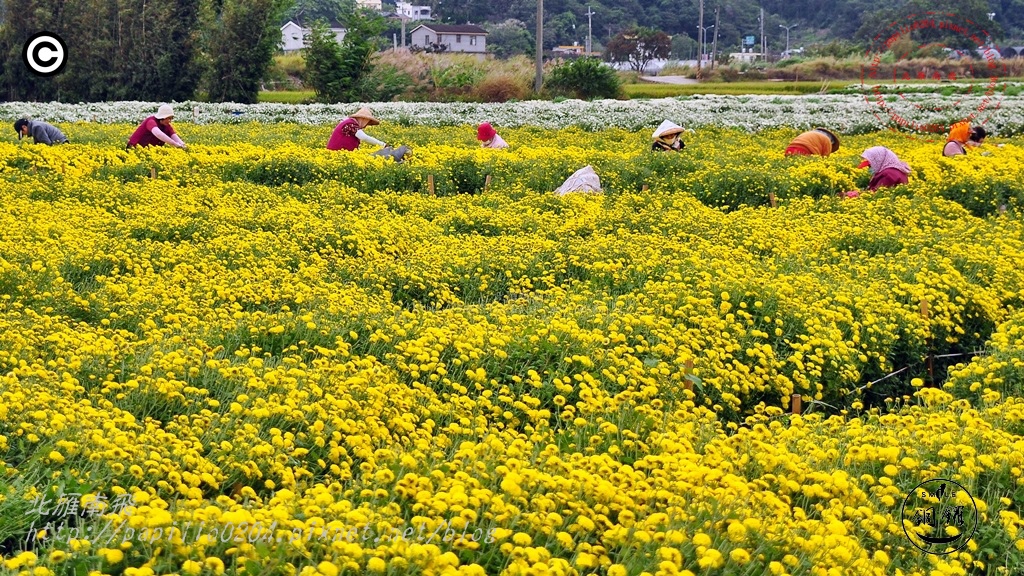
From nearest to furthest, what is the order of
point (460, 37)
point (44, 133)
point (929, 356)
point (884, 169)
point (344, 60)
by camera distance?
1. point (929, 356)
2. point (884, 169)
3. point (44, 133)
4. point (344, 60)
5. point (460, 37)

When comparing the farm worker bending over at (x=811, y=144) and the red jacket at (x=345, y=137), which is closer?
the red jacket at (x=345, y=137)

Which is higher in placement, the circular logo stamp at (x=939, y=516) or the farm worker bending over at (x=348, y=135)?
the farm worker bending over at (x=348, y=135)

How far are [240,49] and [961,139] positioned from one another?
27.6 metres

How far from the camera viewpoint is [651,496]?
3906 millimetres

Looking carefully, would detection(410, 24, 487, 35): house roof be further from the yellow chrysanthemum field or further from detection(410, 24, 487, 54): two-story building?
the yellow chrysanthemum field

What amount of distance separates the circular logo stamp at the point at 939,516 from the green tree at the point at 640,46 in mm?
74149

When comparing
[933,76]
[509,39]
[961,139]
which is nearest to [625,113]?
[961,139]

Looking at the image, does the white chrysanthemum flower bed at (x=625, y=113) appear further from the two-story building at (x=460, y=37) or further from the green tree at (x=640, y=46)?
the two-story building at (x=460, y=37)

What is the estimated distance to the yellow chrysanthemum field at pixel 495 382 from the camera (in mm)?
3564

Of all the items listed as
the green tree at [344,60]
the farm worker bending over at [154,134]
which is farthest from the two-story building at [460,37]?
the farm worker bending over at [154,134]

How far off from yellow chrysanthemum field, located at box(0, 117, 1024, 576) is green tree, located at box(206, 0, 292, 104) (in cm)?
2732

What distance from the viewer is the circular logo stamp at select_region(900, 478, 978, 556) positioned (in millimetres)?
4023

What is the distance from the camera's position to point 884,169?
14.2 m

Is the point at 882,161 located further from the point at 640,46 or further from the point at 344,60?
the point at 640,46
